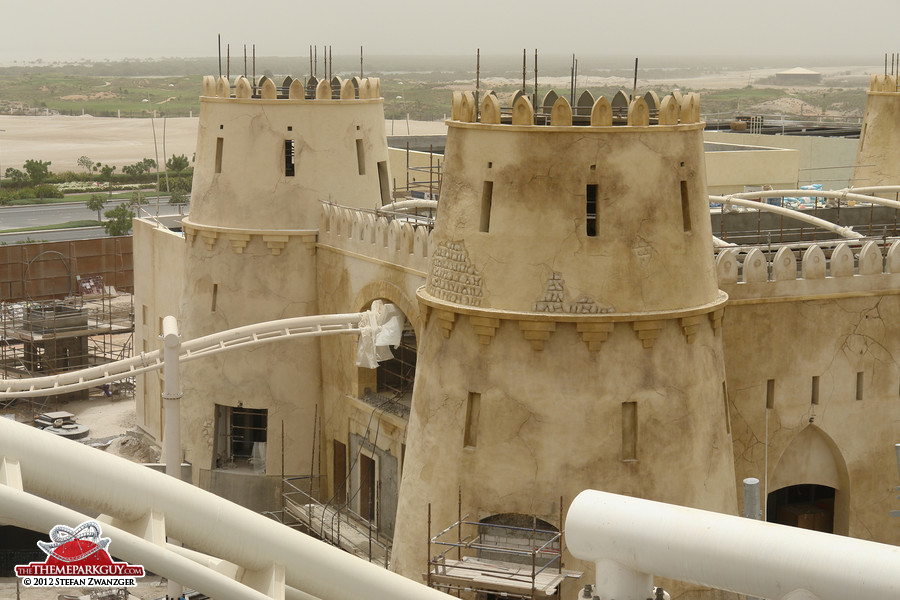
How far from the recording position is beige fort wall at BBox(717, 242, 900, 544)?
1117 inches

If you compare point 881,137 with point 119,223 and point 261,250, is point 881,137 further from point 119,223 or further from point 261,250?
point 119,223

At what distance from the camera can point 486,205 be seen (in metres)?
24.5

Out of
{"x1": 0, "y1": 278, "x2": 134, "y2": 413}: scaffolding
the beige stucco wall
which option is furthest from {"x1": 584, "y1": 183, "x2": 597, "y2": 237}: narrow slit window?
{"x1": 0, "y1": 278, "x2": 134, "y2": 413}: scaffolding

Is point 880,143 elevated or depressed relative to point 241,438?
elevated

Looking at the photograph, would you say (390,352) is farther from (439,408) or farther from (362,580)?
(362,580)

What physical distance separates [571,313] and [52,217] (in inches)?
3901

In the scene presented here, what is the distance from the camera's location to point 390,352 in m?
33.1

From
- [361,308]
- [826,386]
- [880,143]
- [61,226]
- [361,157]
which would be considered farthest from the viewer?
[61,226]

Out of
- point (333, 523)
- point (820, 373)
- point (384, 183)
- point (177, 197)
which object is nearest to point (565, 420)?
point (820, 373)

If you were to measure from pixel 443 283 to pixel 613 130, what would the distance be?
13.1 ft

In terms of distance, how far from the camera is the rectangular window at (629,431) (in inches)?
961

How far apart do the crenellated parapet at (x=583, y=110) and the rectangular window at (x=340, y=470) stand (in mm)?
13101

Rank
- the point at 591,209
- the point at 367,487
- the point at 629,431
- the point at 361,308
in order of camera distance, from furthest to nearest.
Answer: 1. the point at 361,308
2. the point at 367,487
3. the point at 629,431
4. the point at 591,209

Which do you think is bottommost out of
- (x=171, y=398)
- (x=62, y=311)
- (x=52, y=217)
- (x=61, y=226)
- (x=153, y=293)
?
(x=52, y=217)
